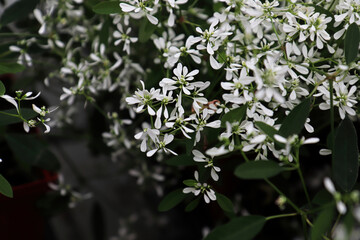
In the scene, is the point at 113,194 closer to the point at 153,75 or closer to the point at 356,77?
the point at 153,75

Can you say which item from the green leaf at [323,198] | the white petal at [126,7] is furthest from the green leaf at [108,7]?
the green leaf at [323,198]

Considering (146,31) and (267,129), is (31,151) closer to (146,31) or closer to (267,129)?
(146,31)

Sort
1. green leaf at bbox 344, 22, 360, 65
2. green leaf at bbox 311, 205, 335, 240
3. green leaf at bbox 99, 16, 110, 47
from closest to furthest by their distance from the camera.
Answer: green leaf at bbox 311, 205, 335, 240 → green leaf at bbox 344, 22, 360, 65 → green leaf at bbox 99, 16, 110, 47

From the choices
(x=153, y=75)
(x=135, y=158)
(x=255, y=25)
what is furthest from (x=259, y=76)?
(x=135, y=158)

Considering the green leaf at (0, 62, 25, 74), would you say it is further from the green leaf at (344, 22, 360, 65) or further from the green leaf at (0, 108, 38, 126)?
the green leaf at (344, 22, 360, 65)

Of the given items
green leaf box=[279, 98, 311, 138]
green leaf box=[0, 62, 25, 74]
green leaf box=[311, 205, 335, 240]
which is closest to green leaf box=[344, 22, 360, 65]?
green leaf box=[279, 98, 311, 138]
